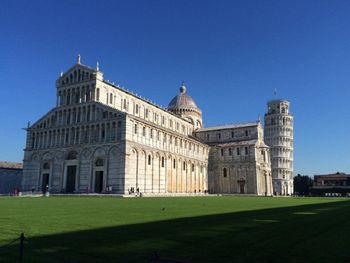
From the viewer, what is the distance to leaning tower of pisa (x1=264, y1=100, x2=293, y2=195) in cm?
10981

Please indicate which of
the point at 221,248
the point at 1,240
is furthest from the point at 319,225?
the point at 1,240

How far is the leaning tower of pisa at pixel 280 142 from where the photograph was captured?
110 meters

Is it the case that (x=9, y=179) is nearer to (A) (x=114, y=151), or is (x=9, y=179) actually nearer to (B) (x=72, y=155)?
(B) (x=72, y=155)

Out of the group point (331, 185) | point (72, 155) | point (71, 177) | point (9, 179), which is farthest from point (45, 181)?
point (331, 185)

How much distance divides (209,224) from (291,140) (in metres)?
106

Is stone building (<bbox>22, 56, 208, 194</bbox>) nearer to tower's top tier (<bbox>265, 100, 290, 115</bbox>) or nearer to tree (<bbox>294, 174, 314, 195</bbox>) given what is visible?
tower's top tier (<bbox>265, 100, 290, 115</bbox>)

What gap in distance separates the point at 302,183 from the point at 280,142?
69.8 feet

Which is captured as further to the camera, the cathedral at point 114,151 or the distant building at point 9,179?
the distant building at point 9,179

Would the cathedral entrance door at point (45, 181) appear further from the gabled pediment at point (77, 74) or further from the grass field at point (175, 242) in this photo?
the grass field at point (175, 242)

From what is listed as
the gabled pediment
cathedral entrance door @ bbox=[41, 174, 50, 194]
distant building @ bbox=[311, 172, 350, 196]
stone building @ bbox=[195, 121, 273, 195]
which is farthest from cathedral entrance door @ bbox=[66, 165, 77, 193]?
distant building @ bbox=[311, 172, 350, 196]

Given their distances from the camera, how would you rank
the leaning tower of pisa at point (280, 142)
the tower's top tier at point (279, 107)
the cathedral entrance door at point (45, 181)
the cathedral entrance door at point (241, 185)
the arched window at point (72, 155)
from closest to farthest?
the arched window at point (72, 155), the cathedral entrance door at point (45, 181), the cathedral entrance door at point (241, 185), the leaning tower of pisa at point (280, 142), the tower's top tier at point (279, 107)

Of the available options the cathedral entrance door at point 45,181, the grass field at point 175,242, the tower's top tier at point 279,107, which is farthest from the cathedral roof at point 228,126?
the grass field at point 175,242

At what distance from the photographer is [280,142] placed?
111 metres

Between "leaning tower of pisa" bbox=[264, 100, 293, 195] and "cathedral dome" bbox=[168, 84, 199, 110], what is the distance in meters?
29.9
